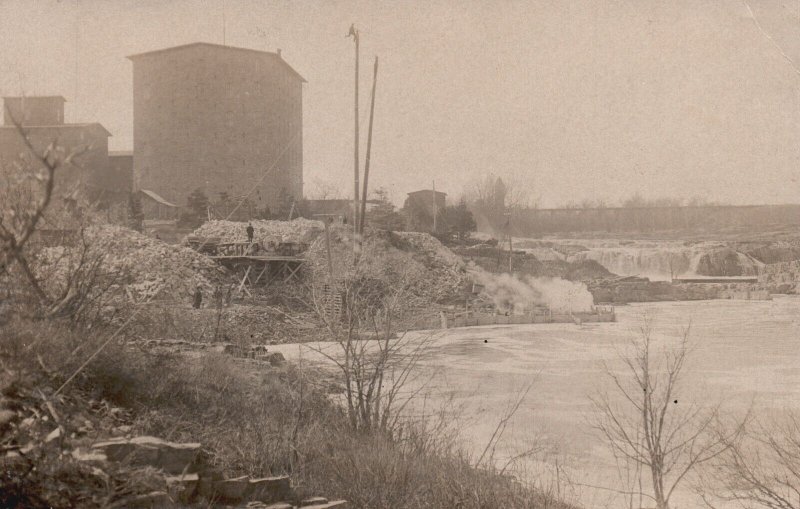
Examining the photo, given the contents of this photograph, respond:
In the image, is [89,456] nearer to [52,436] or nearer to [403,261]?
[52,436]

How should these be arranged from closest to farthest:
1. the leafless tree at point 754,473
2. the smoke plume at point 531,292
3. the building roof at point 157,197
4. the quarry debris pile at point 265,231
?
1. the leafless tree at point 754,473
2. the quarry debris pile at point 265,231
3. the building roof at point 157,197
4. the smoke plume at point 531,292

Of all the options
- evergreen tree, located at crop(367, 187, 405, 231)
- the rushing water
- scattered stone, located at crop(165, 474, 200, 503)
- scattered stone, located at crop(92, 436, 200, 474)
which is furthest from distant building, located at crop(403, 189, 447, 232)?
scattered stone, located at crop(165, 474, 200, 503)

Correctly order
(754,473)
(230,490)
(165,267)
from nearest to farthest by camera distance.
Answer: (230,490)
(754,473)
(165,267)

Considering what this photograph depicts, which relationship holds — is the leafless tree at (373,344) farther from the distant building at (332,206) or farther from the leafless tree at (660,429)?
the distant building at (332,206)

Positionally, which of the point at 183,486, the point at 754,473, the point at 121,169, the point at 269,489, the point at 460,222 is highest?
the point at 121,169

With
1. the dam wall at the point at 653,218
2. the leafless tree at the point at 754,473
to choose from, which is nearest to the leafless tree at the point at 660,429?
the leafless tree at the point at 754,473

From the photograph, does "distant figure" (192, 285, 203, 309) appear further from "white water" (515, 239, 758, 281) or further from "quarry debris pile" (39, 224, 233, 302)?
"white water" (515, 239, 758, 281)

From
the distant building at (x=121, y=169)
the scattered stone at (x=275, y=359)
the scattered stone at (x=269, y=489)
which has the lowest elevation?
the scattered stone at (x=275, y=359)

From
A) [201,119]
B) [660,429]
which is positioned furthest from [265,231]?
[660,429]
